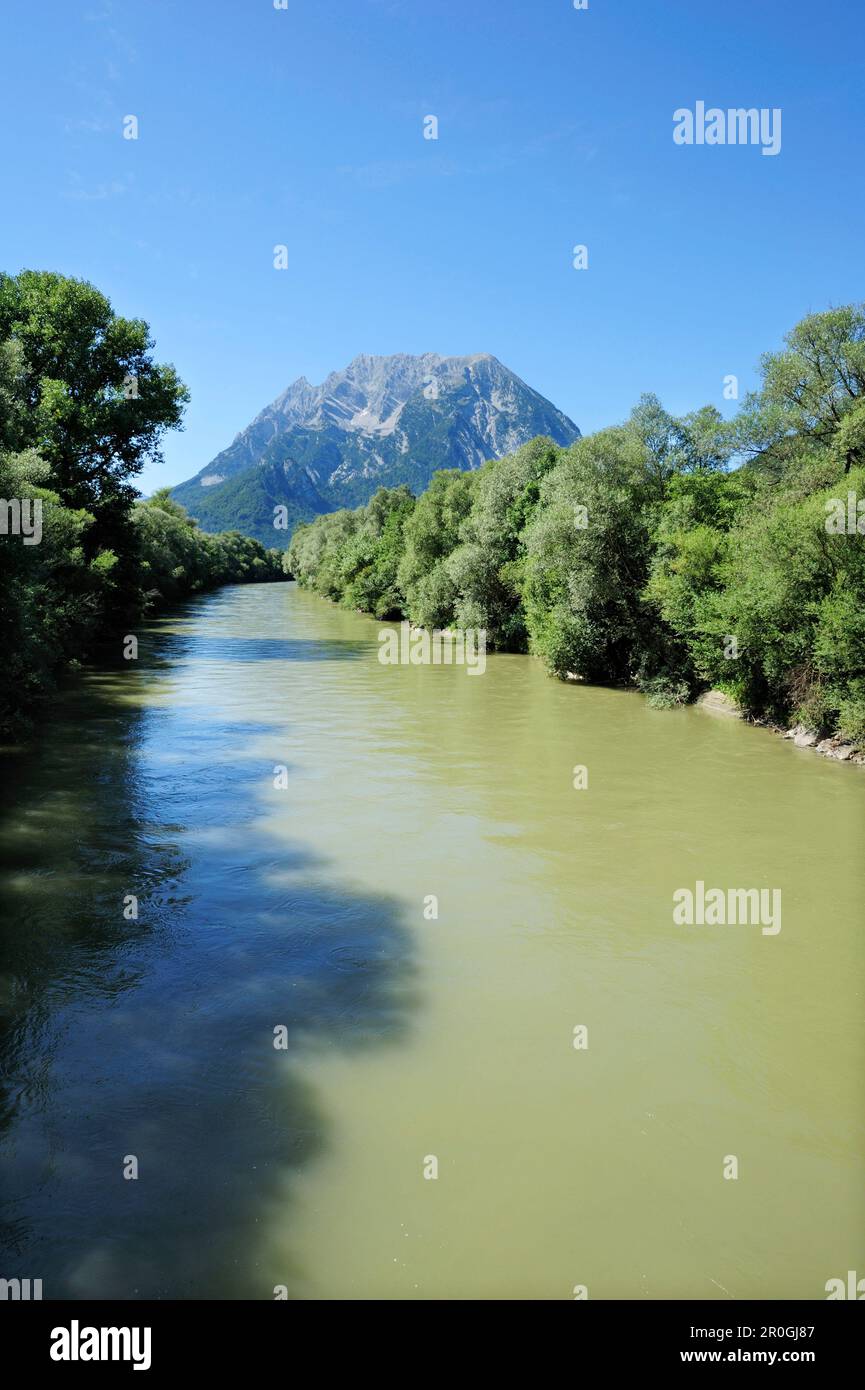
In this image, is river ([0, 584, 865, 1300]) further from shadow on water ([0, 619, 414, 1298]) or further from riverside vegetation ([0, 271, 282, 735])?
→ riverside vegetation ([0, 271, 282, 735])

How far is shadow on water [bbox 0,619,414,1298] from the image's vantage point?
5.59 m

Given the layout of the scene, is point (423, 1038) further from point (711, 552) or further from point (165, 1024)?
point (711, 552)

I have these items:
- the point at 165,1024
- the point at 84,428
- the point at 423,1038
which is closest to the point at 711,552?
the point at 423,1038

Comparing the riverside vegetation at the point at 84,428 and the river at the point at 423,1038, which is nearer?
the river at the point at 423,1038

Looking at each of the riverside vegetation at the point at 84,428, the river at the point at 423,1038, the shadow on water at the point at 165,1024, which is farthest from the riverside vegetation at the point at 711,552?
the riverside vegetation at the point at 84,428

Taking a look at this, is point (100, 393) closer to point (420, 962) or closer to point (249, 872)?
point (249, 872)

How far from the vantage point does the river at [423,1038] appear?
5586mm

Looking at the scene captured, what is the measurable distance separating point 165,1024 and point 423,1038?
2.63 m

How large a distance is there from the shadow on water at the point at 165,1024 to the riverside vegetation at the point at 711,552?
14.8 metres

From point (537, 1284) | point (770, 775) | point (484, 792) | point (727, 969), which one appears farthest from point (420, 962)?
point (770, 775)

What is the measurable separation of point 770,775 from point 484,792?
698cm

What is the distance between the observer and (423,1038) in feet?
26.6

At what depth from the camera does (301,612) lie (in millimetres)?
77562

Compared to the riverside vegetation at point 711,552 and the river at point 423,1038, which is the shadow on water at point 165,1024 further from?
the riverside vegetation at point 711,552
